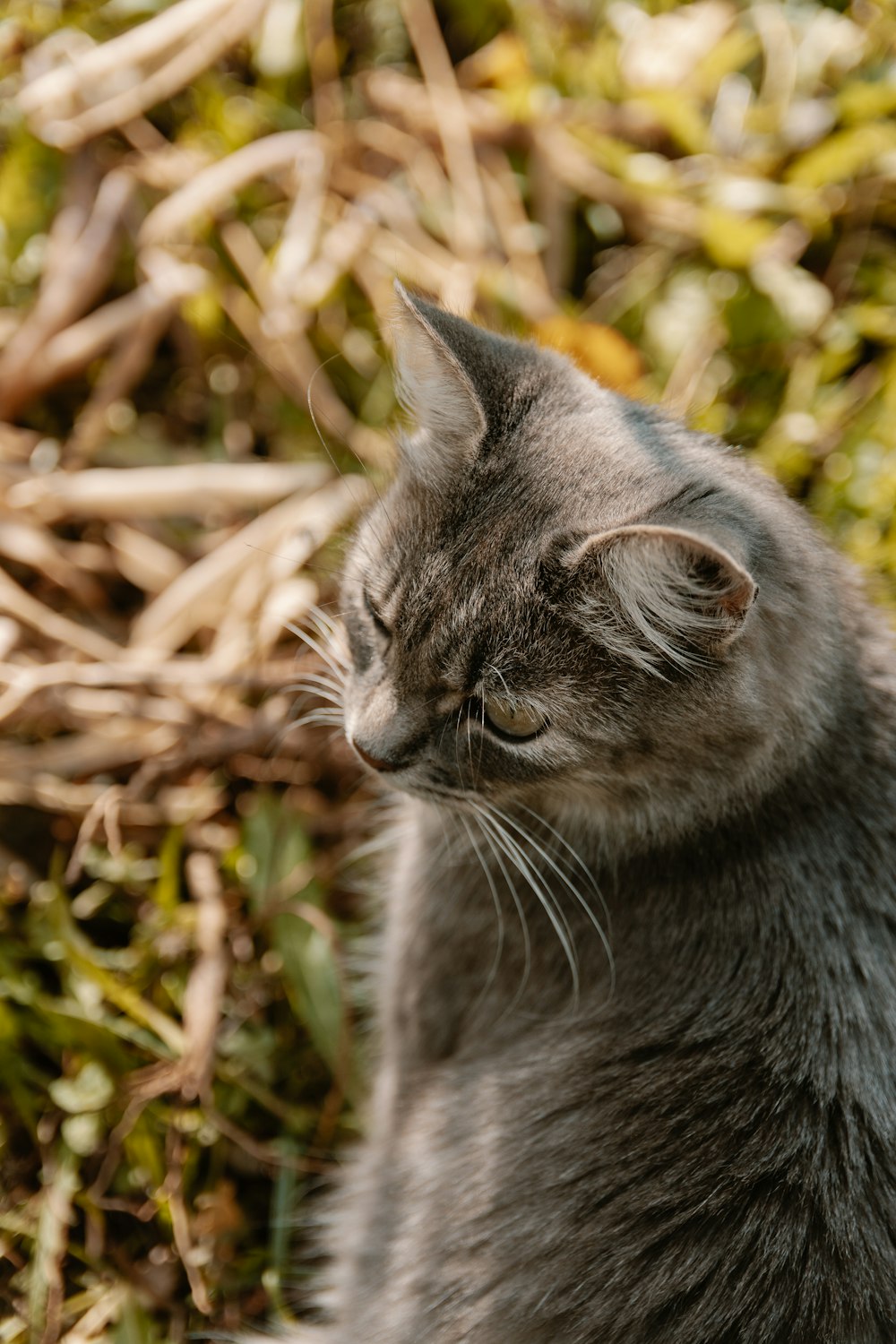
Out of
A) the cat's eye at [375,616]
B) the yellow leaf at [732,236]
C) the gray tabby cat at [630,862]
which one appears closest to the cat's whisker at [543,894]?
the gray tabby cat at [630,862]

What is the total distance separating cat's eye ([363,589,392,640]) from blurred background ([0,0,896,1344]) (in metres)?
0.56

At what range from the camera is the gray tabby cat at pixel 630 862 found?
4.80 feet

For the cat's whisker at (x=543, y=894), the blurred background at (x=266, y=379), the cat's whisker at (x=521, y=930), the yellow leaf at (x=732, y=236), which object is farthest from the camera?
the yellow leaf at (x=732, y=236)

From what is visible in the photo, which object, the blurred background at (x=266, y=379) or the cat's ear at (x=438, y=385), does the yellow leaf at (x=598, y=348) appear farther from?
the cat's ear at (x=438, y=385)

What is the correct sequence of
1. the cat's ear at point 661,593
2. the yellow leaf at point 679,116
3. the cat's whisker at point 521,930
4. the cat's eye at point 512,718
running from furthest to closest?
the yellow leaf at point 679,116 → the cat's whisker at point 521,930 → the cat's eye at point 512,718 → the cat's ear at point 661,593

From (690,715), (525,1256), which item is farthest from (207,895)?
(690,715)

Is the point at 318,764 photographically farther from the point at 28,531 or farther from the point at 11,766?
the point at 28,531

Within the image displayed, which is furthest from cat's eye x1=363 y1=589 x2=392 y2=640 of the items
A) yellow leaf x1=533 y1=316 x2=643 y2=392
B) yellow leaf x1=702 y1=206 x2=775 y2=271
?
yellow leaf x1=702 y1=206 x2=775 y2=271

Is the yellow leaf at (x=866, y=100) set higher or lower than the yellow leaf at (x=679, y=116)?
higher

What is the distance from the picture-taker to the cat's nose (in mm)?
1737

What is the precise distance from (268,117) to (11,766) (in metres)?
2.04

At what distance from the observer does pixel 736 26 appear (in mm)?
3289

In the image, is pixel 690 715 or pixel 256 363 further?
pixel 256 363

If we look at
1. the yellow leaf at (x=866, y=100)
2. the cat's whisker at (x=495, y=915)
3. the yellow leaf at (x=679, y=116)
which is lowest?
the cat's whisker at (x=495, y=915)
